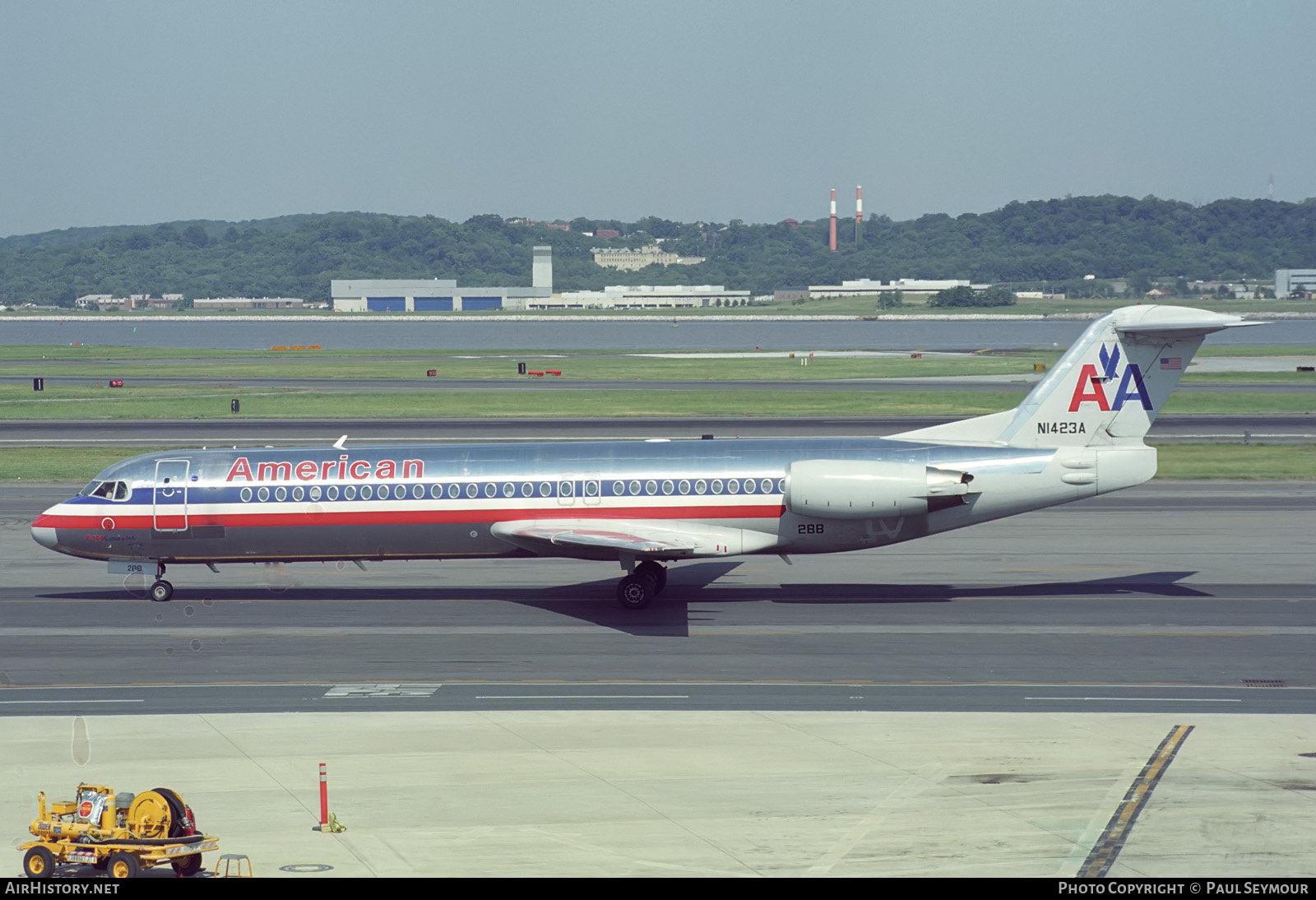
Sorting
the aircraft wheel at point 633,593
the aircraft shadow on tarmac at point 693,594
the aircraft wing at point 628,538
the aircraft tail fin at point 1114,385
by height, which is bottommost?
the aircraft shadow on tarmac at point 693,594

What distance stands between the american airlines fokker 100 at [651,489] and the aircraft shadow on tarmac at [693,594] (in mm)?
1026

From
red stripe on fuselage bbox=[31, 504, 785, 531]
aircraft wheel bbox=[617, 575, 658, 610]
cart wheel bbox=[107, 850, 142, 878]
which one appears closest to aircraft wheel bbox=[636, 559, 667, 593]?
aircraft wheel bbox=[617, 575, 658, 610]

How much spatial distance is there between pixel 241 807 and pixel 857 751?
8664mm

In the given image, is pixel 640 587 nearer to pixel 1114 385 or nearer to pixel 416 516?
pixel 416 516

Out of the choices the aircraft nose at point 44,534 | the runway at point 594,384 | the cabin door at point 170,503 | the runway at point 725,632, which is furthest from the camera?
the runway at point 594,384

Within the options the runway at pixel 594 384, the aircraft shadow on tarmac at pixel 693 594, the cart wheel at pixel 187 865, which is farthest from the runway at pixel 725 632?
the runway at pixel 594 384

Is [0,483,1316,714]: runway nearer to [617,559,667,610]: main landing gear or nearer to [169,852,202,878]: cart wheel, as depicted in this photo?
[617,559,667,610]: main landing gear

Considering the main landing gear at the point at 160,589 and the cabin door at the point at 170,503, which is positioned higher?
the cabin door at the point at 170,503

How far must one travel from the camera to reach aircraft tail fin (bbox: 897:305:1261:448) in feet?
100

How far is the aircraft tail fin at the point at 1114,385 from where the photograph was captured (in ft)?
100

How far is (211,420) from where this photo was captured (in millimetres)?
69625

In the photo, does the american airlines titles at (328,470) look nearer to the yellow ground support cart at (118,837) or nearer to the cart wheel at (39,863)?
the yellow ground support cart at (118,837)

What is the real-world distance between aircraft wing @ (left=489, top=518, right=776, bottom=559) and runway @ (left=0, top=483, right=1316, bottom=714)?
150 cm

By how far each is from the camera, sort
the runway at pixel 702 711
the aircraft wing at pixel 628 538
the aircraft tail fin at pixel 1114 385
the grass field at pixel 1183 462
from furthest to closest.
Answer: the grass field at pixel 1183 462, the aircraft tail fin at pixel 1114 385, the aircraft wing at pixel 628 538, the runway at pixel 702 711
